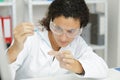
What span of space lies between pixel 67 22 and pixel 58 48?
27cm

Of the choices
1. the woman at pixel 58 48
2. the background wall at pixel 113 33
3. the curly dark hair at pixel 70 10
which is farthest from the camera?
the background wall at pixel 113 33

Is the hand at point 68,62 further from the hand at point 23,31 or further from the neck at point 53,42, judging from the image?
the neck at point 53,42

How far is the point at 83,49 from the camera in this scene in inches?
56.9

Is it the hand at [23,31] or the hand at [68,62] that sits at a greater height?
the hand at [23,31]

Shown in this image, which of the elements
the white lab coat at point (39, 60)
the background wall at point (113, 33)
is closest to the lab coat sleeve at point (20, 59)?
the white lab coat at point (39, 60)

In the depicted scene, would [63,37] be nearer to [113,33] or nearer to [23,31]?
[23,31]

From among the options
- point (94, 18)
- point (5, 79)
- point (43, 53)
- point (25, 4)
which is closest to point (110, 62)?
point (94, 18)

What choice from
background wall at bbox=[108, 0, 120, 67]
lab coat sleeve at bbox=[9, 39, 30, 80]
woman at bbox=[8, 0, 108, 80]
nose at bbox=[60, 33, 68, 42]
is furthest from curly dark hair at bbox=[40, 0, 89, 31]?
background wall at bbox=[108, 0, 120, 67]

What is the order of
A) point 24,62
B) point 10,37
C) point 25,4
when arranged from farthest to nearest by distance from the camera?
point 25,4 → point 10,37 → point 24,62

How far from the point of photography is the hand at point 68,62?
1.04 meters

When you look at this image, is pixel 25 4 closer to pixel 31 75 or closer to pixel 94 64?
pixel 31 75

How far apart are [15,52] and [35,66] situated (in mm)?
235

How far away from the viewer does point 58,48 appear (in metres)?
1.45

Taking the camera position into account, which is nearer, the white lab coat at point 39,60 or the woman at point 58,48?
the woman at point 58,48
